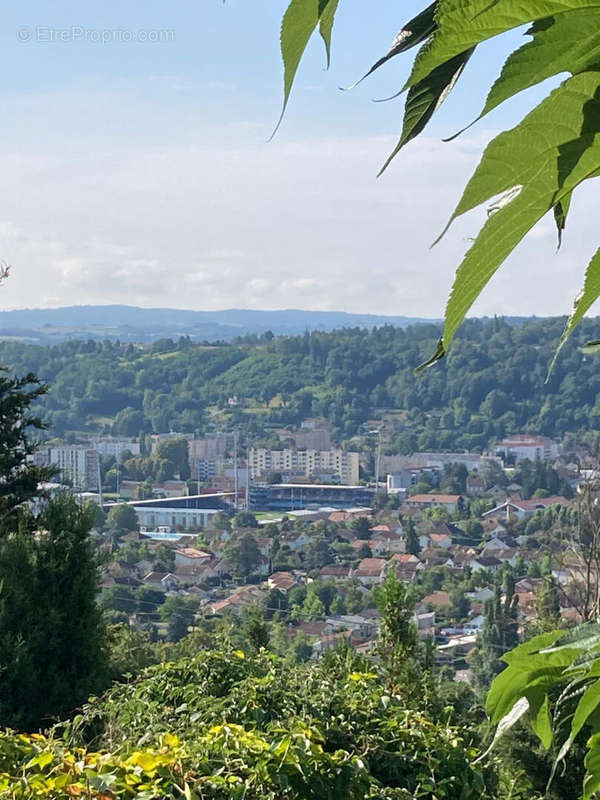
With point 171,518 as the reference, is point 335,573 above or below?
above

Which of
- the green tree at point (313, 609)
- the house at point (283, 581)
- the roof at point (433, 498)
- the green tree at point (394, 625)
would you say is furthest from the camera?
the roof at point (433, 498)

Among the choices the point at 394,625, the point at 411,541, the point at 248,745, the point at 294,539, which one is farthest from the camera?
the point at 294,539

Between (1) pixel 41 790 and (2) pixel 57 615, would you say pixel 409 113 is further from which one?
(2) pixel 57 615

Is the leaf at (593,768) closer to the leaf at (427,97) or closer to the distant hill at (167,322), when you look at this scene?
the leaf at (427,97)

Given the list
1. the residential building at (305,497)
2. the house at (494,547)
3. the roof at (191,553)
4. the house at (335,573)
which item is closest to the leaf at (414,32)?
the house at (335,573)

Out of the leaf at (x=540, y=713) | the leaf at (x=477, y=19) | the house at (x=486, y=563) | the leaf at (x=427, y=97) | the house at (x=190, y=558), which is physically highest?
the leaf at (x=477, y=19)

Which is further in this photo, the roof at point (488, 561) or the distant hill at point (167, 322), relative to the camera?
the distant hill at point (167, 322)

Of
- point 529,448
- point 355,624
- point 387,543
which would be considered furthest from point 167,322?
point 355,624

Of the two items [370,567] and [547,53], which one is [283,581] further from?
[547,53]
